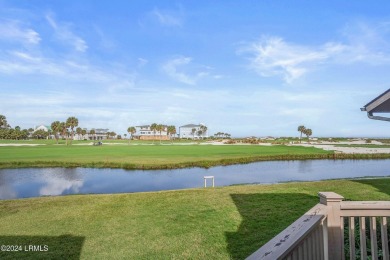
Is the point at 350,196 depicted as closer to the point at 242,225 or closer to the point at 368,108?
the point at 242,225

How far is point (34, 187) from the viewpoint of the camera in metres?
26.1

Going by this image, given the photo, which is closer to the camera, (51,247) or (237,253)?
(237,253)

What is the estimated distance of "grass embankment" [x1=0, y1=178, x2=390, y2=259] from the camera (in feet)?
27.5

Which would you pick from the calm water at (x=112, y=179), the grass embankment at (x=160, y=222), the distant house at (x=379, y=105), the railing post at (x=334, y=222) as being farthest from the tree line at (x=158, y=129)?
the railing post at (x=334, y=222)

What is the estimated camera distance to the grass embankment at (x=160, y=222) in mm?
8367

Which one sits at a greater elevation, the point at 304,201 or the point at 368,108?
the point at 368,108

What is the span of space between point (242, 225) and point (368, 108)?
563 cm

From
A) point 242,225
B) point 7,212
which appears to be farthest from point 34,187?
point 242,225

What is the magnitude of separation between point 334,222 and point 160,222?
789 centimetres

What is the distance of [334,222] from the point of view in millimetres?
4133

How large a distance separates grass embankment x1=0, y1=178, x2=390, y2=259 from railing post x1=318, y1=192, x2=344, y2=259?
3.92 m

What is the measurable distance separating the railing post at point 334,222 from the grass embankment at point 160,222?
3.92m

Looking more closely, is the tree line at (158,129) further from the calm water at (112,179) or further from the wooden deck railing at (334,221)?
the wooden deck railing at (334,221)

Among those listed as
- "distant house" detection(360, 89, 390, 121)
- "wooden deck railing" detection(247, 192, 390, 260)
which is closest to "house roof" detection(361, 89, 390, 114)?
"distant house" detection(360, 89, 390, 121)
